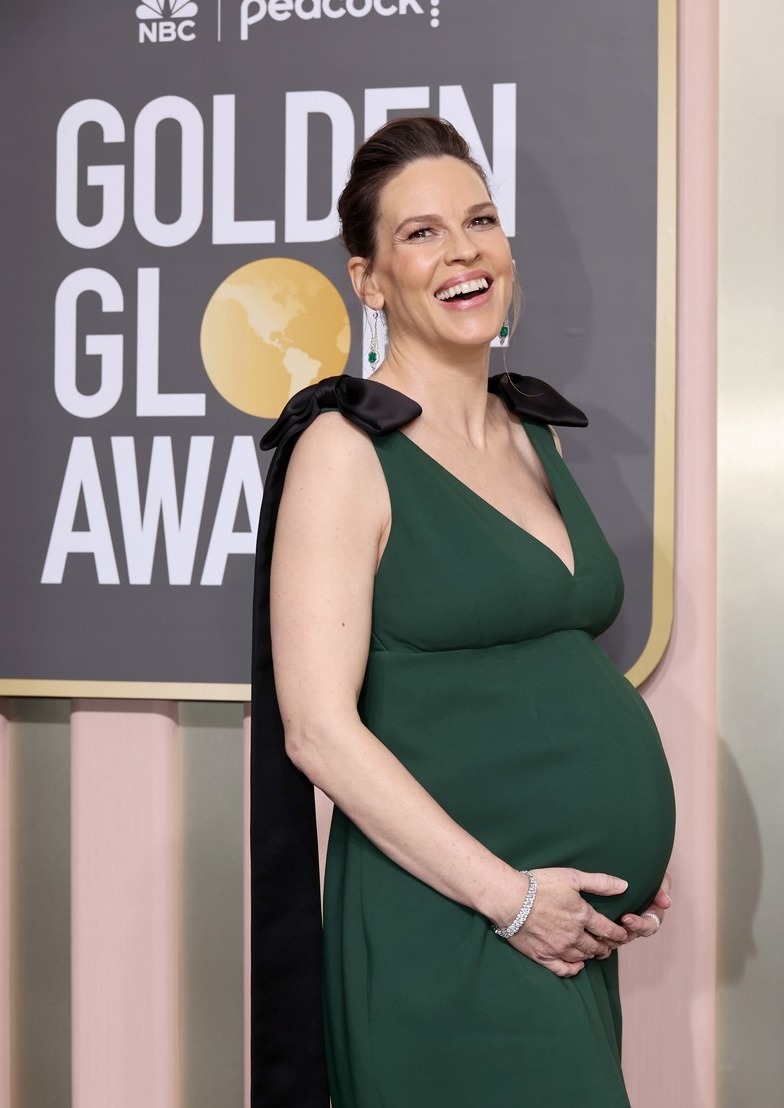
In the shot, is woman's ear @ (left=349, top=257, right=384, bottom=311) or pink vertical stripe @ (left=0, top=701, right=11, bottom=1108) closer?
woman's ear @ (left=349, top=257, right=384, bottom=311)

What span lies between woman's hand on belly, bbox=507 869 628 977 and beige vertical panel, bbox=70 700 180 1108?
3.15ft

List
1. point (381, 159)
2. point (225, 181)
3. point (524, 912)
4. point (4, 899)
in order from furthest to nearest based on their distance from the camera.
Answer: point (4, 899)
point (225, 181)
point (381, 159)
point (524, 912)

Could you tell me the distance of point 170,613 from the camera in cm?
193

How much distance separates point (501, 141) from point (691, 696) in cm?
88

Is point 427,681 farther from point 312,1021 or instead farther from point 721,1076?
point 721,1076

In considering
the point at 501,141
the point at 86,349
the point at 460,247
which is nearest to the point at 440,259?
the point at 460,247

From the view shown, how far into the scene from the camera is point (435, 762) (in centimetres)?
121

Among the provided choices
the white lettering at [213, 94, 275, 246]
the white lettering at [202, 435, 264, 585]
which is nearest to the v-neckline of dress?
the white lettering at [202, 435, 264, 585]

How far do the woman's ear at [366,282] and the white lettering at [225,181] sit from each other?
0.57 m

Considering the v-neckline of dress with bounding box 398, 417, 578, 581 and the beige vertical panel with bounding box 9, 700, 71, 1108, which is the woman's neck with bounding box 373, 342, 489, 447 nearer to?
the v-neckline of dress with bounding box 398, 417, 578, 581

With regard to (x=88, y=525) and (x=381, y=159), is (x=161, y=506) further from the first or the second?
(x=381, y=159)

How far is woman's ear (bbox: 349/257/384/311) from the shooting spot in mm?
1386

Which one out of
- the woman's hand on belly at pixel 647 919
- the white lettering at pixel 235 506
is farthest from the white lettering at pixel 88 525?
the woman's hand on belly at pixel 647 919

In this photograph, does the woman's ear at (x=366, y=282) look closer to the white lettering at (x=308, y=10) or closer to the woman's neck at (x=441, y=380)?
the woman's neck at (x=441, y=380)
